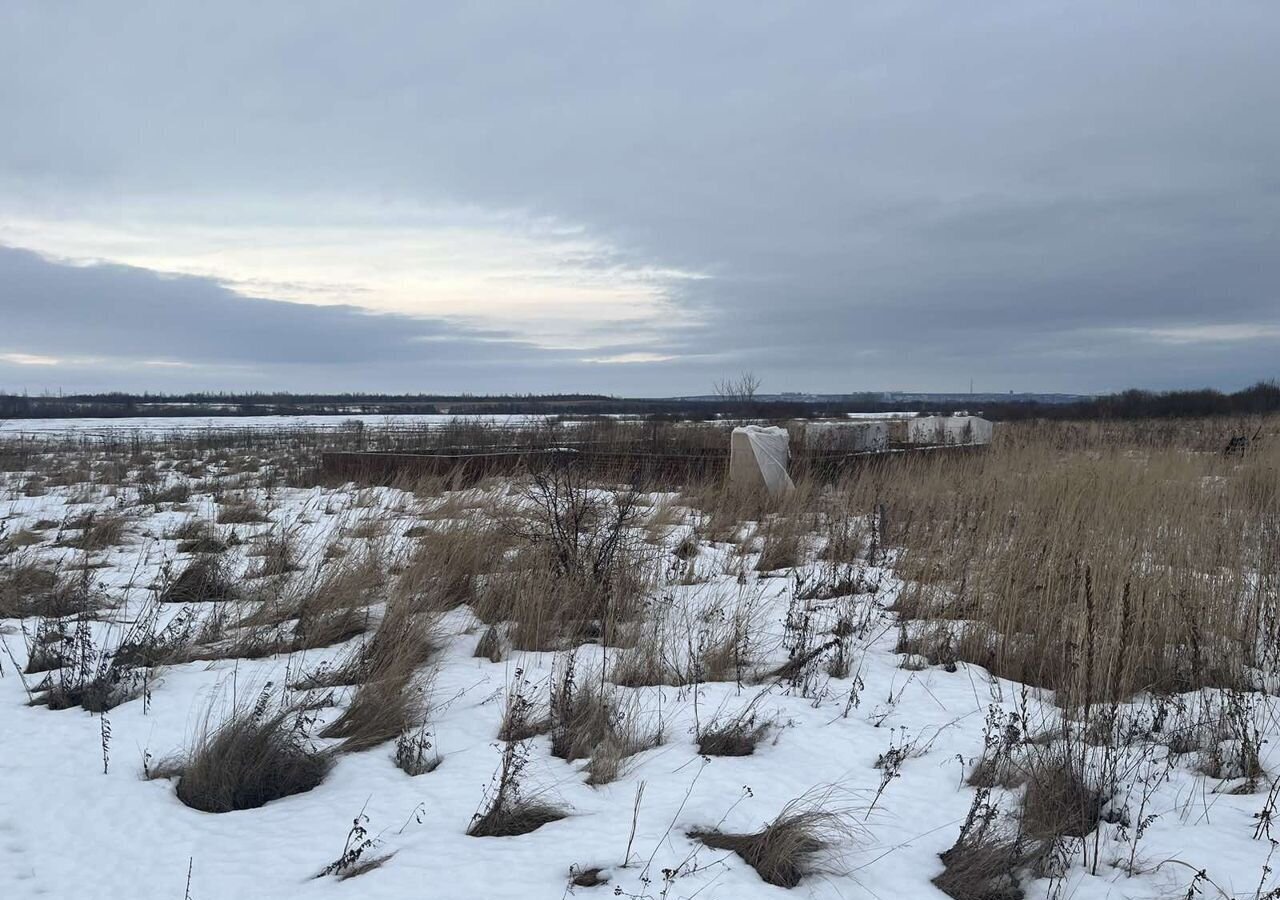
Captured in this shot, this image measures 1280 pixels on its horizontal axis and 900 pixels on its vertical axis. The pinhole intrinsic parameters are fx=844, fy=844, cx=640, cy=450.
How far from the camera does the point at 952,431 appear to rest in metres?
22.0

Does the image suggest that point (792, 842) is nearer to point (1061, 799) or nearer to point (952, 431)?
point (1061, 799)

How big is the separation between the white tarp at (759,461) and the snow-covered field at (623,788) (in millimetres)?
5575

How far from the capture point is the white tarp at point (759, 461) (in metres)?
11.8

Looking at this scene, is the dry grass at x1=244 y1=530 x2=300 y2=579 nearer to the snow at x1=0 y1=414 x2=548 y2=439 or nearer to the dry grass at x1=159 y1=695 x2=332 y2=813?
the dry grass at x1=159 y1=695 x2=332 y2=813

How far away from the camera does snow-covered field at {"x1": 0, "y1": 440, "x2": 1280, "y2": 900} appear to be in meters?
2.97

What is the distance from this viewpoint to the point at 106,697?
448 centimetres

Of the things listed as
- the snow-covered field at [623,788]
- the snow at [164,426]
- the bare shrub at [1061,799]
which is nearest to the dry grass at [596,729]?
the snow-covered field at [623,788]

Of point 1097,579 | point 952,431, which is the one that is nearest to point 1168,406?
point 952,431

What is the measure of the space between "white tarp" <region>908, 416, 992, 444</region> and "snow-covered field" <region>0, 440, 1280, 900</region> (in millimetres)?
16548

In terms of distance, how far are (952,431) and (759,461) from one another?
39.3ft

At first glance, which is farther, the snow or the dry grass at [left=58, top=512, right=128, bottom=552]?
the snow

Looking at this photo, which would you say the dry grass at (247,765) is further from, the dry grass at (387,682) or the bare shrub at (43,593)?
the bare shrub at (43,593)

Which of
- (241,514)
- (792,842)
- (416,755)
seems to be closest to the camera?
(792,842)

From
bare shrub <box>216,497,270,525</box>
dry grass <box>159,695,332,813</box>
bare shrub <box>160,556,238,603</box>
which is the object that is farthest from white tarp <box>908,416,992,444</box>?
dry grass <box>159,695,332,813</box>
